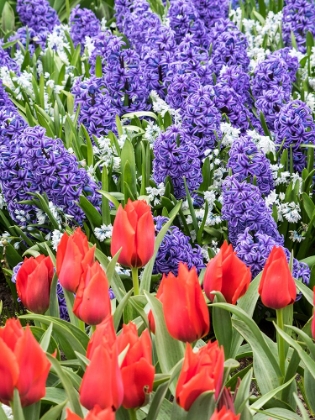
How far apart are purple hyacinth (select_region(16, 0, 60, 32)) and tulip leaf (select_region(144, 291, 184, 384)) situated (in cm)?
379

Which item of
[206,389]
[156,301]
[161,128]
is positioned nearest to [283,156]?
[161,128]

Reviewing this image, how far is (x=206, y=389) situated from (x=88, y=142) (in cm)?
217

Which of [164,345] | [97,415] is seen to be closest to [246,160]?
[164,345]

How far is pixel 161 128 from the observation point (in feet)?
12.3

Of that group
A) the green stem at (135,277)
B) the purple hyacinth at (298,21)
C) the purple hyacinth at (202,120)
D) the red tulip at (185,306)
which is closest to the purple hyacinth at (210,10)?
the purple hyacinth at (298,21)

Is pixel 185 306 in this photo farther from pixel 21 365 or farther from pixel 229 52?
pixel 229 52

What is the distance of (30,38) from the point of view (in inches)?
210

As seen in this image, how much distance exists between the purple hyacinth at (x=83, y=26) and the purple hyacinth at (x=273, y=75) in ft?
5.48

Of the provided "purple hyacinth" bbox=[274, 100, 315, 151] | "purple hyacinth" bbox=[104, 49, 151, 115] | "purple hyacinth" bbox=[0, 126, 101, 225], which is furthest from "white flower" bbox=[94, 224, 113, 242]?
"purple hyacinth" bbox=[104, 49, 151, 115]

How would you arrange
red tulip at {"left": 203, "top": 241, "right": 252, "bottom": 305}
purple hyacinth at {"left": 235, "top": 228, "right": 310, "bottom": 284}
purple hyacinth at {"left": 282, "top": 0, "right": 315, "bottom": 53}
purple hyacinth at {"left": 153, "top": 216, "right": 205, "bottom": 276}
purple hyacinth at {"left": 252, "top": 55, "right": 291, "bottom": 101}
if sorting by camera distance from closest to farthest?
red tulip at {"left": 203, "top": 241, "right": 252, "bottom": 305}, purple hyacinth at {"left": 235, "top": 228, "right": 310, "bottom": 284}, purple hyacinth at {"left": 153, "top": 216, "right": 205, "bottom": 276}, purple hyacinth at {"left": 252, "top": 55, "right": 291, "bottom": 101}, purple hyacinth at {"left": 282, "top": 0, "right": 315, "bottom": 53}

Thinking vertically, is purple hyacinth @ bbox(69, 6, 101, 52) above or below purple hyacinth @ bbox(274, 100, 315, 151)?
above

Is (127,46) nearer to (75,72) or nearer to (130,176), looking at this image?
(75,72)

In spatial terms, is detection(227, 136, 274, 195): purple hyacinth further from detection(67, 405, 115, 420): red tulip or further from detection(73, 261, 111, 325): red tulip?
detection(67, 405, 115, 420): red tulip

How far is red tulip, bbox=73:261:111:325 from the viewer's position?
182 cm
